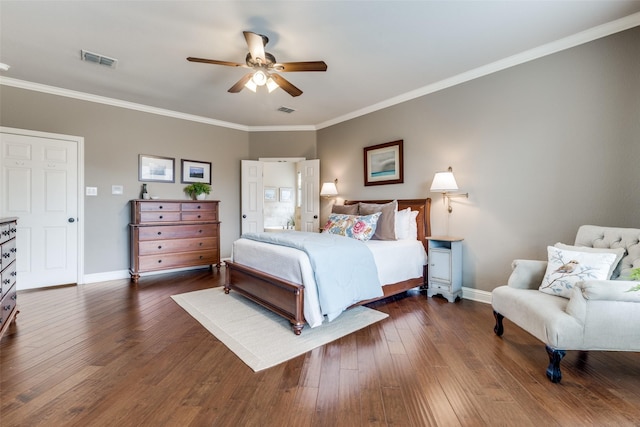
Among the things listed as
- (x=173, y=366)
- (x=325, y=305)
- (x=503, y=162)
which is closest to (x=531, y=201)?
(x=503, y=162)

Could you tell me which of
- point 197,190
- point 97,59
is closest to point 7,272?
point 97,59

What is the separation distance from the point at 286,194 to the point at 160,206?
4.50 m

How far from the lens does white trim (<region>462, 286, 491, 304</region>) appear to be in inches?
132

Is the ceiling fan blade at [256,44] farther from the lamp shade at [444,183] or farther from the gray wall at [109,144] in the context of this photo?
the gray wall at [109,144]

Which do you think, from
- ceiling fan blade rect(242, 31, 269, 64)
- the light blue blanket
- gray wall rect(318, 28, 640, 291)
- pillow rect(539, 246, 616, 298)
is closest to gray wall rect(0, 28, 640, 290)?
gray wall rect(318, 28, 640, 291)

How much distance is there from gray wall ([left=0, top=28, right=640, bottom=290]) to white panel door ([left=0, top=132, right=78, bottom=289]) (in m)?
0.20

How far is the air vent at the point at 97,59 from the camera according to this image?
3.06 metres

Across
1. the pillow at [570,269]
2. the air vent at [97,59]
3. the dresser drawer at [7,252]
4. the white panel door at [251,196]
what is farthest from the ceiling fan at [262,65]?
the white panel door at [251,196]

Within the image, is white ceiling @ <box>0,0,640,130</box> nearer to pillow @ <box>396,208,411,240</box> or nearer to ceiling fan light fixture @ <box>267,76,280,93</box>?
ceiling fan light fixture @ <box>267,76,280,93</box>

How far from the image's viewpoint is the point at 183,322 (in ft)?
8.93

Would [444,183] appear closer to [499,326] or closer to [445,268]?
Result: [445,268]

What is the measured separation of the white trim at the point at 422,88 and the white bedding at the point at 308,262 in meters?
2.11

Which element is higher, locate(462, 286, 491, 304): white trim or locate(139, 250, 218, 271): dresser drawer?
locate(139, 250, 218, 271): dresser drawer

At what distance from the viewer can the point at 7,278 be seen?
2383 mm
